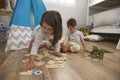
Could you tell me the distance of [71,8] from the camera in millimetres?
2574

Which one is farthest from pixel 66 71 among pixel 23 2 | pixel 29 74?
pixel 23 2

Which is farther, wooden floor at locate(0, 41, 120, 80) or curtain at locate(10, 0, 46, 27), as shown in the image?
curtain at locate(10, 0, 46, 27)

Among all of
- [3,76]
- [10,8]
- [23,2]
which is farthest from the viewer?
[10,8]

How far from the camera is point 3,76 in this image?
26.9 inches

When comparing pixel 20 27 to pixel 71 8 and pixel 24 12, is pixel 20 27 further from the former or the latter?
pixel 71 8

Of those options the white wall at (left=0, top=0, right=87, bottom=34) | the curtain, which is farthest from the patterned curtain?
the white wall at (left=0, top=0, right=87, bottom=34)

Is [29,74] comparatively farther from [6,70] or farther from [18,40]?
[18,40]

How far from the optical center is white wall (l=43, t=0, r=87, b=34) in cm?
247

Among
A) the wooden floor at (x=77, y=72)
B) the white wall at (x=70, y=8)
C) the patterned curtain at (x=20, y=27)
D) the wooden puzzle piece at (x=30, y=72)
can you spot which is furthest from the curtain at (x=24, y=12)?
the wooden puzzle piece at (x=30, y=72)

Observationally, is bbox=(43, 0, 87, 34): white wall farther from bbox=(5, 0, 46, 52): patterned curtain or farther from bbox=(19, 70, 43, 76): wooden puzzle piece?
bbox=(19, 70, 43, 76): wooden puzzle piece

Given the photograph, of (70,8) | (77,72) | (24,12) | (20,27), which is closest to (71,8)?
(70,8)

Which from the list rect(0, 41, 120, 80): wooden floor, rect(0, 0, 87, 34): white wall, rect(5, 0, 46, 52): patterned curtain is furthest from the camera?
rect(0, 0, 87, 34): white wall

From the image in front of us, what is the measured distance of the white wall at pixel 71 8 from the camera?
247cm

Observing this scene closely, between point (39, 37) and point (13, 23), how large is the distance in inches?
29.2
